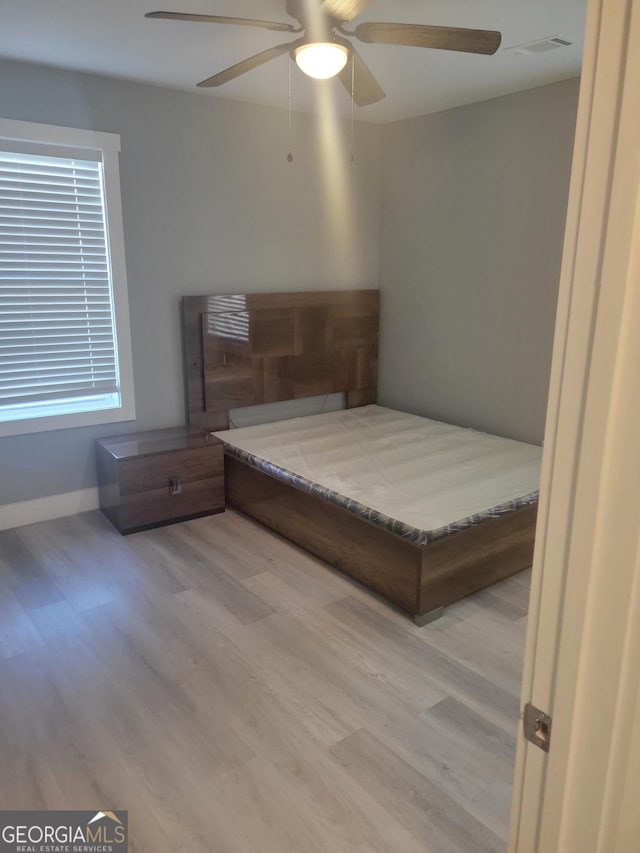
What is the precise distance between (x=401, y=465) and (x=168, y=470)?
4.26 feet

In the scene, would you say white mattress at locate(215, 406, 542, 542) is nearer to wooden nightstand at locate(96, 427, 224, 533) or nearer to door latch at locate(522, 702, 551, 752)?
wooden nightstand at locate(96, 427, 224, 533)

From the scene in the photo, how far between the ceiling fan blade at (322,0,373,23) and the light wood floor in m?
2.25

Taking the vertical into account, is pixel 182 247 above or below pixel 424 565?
above

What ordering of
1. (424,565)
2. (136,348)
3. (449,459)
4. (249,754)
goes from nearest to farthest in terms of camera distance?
(249,754), (424,565), (449,459), (136,348)

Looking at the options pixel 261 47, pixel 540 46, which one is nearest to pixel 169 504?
pixel 261 47

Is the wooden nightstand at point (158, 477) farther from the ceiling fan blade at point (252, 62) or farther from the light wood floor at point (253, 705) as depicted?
the ceiling fan blade at point (252, 62)

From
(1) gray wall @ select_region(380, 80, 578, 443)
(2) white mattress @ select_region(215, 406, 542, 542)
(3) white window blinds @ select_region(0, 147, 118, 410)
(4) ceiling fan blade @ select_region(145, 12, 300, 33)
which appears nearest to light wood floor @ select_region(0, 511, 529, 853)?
(2) white mattress @ select_region(215, 406, 542, 542)

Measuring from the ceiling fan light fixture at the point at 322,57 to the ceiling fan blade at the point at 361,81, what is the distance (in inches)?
3.2

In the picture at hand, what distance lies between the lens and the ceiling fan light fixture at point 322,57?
2.18 meters

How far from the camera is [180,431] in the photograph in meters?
3.84

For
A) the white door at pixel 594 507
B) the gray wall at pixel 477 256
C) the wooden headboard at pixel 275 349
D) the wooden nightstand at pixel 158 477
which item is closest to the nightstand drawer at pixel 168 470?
the wooden nightstand at pixel 158 477

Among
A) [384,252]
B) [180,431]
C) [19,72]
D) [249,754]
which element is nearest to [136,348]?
[180,431]

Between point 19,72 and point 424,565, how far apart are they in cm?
309

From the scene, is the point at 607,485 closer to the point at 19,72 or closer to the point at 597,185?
the point at 597,185
